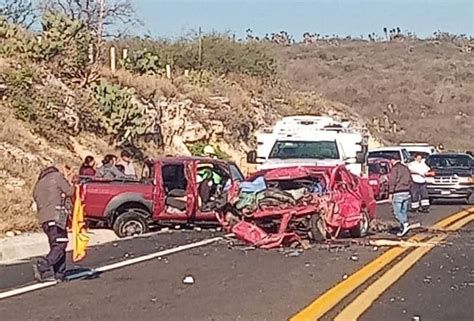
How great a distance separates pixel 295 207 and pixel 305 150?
8.87 m

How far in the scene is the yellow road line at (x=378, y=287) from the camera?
1250 centimetres

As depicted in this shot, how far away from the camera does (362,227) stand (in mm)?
22844

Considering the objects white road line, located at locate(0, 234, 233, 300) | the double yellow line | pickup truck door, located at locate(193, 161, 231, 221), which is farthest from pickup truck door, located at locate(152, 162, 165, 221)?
the double yellow line

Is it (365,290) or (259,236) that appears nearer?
(365,290)

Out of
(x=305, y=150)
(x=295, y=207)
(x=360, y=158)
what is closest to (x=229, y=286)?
(x=295, y=207)

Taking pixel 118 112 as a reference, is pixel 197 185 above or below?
below

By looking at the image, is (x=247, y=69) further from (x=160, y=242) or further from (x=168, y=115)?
(x=160, y=242)

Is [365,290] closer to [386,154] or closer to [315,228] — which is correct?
[315,228]

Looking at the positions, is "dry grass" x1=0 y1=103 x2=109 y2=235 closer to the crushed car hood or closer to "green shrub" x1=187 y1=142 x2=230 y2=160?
"green shrub" x1=187 y1=142 x2=230 y2=160

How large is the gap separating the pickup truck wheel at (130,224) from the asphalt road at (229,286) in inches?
104

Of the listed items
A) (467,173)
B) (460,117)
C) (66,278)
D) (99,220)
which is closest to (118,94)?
(467,173)

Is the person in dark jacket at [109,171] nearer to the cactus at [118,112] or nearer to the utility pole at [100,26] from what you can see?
the cactus at [118,112]

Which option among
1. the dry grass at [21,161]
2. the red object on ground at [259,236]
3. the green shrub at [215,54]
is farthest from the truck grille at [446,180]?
the green shrub at [215,54]

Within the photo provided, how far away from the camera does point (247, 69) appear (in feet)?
196
